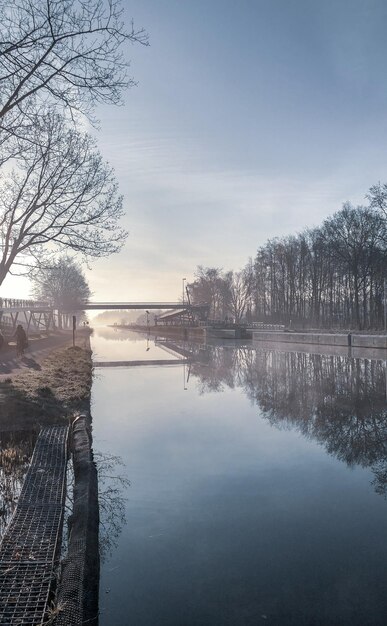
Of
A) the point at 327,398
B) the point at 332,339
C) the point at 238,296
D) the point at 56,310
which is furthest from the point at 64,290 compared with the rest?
the point at 327,398

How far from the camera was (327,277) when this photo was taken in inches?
2594

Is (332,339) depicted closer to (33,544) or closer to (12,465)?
(12,465)

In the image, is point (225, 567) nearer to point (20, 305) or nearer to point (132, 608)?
point (132, 608)

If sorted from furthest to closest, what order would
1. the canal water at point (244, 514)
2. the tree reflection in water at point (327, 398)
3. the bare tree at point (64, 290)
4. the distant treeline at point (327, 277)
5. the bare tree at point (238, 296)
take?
1. the bare tree at point (238, 296)
2. the bare tree at point (64, 290)
3. the distant treeline at point (327, 277)
4. the tree reflection in water at point (327, 398)
5. the canal water at point (244, 514)

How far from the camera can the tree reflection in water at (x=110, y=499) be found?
18.8 feet

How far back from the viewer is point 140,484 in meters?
7.72

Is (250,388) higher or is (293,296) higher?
(293,296)

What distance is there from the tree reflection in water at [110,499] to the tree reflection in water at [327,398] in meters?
3.59

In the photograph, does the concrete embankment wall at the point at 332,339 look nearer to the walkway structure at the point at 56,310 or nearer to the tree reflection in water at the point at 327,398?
the tree reflection in water at the point at 327,398

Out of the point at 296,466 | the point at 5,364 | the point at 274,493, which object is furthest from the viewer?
the point at 5,364

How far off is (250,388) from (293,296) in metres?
54.7

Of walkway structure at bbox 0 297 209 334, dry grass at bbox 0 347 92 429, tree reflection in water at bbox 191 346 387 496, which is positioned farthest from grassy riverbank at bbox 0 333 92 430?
walkway structure at bbox 0 297 209 334

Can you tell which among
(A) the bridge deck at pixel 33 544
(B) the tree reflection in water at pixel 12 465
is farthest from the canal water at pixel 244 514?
(B) the tree reflection in water at pixel 12 465

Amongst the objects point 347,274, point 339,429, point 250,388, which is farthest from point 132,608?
point 347,274
